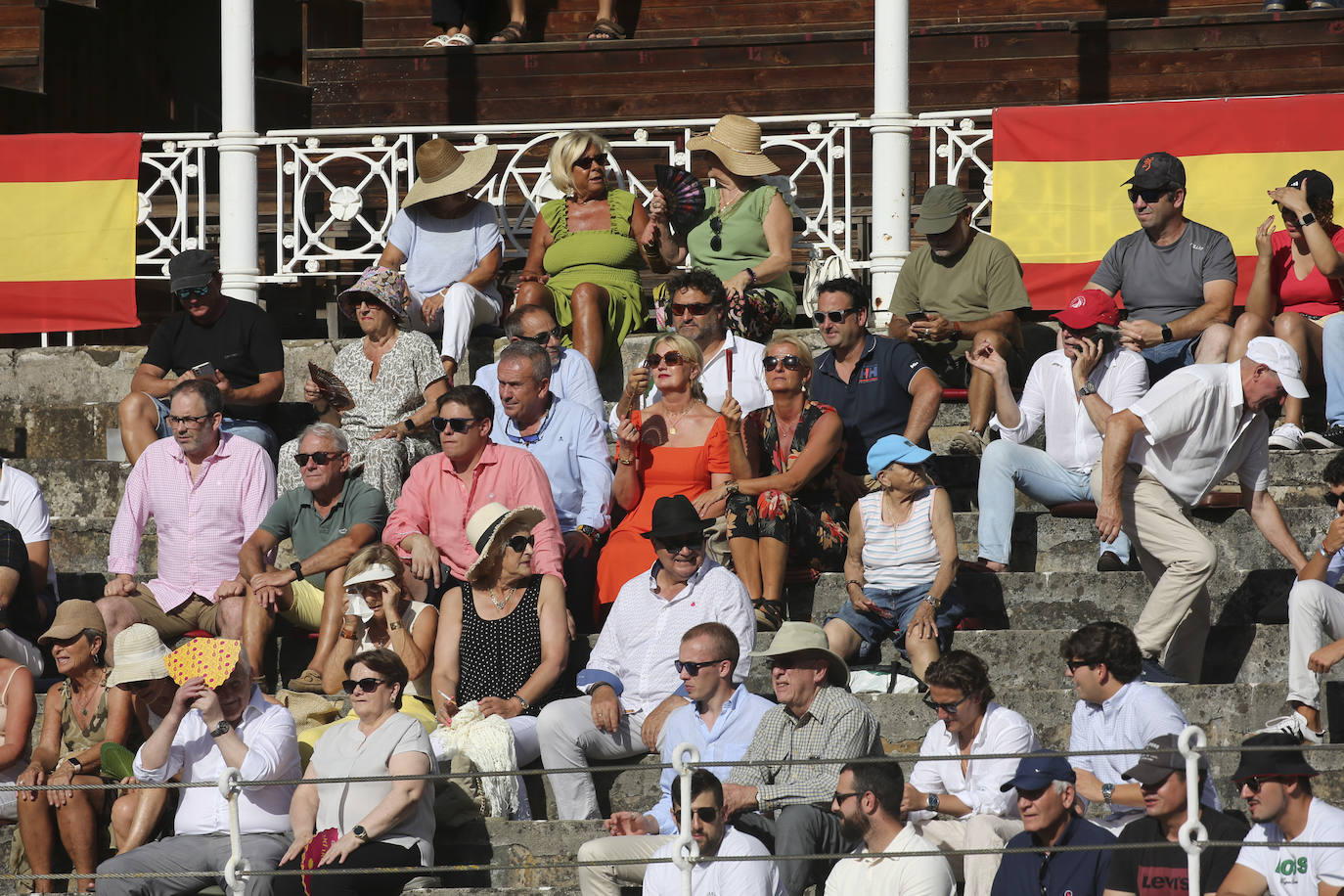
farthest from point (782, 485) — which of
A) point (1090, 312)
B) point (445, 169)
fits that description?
point (445, 169)

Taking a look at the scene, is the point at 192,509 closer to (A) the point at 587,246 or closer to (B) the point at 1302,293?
(A) the point at 587,246

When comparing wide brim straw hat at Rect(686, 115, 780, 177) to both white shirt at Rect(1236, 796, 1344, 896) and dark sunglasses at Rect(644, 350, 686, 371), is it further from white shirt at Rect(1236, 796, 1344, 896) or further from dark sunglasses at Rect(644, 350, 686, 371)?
white shirt at Rect(1236, 796, 1344, 896)

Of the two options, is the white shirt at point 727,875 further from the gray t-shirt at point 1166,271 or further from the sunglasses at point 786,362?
the gray t-shirt at point 1166,271

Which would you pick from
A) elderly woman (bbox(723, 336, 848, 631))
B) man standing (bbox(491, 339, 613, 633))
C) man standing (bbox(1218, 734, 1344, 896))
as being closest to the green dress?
man standing (bbox(491, 339, 613, 633))

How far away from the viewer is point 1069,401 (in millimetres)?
7855

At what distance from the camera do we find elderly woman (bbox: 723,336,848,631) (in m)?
7.25

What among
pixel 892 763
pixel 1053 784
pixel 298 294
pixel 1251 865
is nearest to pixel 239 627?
pixel 892 763

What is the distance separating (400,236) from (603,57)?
3508 millimetres

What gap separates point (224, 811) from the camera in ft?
20.9

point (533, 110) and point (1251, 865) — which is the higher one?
point (533, 110)

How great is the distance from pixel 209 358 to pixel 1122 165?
4.66 meters

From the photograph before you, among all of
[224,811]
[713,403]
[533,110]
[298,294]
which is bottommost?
[224,811]

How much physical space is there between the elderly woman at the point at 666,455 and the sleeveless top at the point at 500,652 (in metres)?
0.56

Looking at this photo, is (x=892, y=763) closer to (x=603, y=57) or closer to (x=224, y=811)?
(x=224, y=811)
